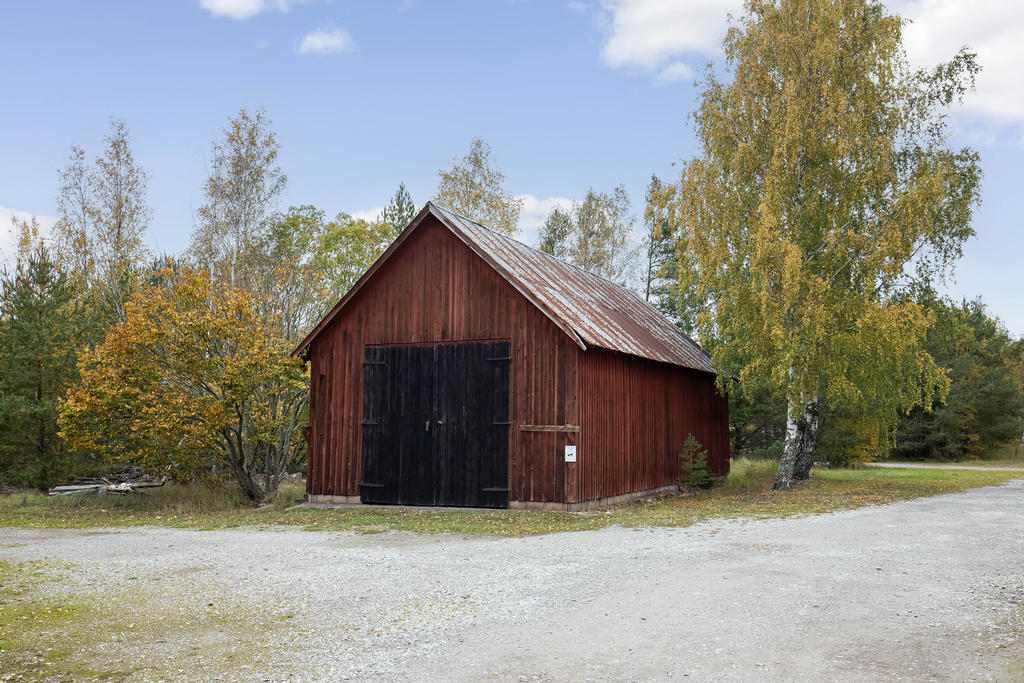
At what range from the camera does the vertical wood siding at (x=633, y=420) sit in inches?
671

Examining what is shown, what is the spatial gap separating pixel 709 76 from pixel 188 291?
14692 mm

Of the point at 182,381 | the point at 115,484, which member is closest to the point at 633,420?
the point at 182,381

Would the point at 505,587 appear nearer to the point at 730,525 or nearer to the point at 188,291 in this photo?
the point at 730,525

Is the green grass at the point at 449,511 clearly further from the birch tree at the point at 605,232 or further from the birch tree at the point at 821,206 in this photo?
the birch tree at the point at 605,232

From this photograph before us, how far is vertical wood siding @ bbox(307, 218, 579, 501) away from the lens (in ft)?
55.2

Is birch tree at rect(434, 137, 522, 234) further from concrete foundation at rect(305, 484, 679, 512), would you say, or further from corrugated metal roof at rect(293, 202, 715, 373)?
concrete foundation at rect(305, 484, 679, 512)

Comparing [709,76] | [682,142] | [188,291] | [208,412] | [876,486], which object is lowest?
[876,486]

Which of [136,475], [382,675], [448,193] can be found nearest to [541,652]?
[382,675]

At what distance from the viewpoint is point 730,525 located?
1408cm

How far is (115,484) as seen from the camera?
22.9m

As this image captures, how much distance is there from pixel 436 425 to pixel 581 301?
15.3 ft

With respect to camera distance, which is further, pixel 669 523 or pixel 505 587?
pixel 669 523

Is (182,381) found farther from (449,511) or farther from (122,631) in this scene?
(122,631)

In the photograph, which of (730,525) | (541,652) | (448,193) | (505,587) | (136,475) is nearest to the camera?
(541,652)
